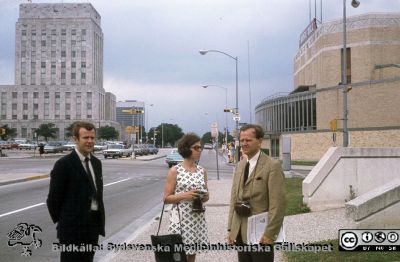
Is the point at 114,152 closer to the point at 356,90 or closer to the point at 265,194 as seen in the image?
the point at 356,90

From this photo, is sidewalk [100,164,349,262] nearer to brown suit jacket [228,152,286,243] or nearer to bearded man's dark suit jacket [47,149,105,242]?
brown suit jacket [228,152,286,243]

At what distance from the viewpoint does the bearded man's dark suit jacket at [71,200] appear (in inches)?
183

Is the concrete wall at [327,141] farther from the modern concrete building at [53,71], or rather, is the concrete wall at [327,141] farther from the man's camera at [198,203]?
the modern concrete building at [53,71]

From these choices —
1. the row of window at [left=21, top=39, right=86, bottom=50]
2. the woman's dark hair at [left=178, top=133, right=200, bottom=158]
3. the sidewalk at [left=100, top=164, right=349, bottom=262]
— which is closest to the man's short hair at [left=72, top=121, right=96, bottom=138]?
the woman's dark hair at [left=178, top=133, right=200, bottom=158]

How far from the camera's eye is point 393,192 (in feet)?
27.2

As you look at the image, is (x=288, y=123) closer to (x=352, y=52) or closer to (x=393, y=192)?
(x=352, y=52)

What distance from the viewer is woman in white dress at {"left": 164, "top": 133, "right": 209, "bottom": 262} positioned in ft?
17.3

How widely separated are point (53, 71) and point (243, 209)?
172 m

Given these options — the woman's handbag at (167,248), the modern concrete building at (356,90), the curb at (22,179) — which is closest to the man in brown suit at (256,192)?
the woman's handbag at (167,248)

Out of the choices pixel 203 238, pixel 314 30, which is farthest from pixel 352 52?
pixel 203 238

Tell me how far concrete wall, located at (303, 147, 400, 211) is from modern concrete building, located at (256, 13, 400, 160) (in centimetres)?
3648

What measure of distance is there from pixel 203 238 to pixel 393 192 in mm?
4281

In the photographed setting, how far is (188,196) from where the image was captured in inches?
206

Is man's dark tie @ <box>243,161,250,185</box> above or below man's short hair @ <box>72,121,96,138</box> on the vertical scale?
below
